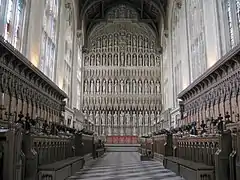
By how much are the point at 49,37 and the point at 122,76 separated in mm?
16040

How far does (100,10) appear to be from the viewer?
109ft

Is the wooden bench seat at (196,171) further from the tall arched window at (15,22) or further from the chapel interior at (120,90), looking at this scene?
the tall arched window at (15,22)

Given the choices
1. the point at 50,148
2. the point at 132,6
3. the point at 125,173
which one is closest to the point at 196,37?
the point at 125,173

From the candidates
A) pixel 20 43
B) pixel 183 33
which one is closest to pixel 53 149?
pixel 20 43

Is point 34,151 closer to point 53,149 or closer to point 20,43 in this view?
point 53,149

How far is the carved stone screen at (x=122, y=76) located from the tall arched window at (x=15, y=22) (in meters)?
19.4

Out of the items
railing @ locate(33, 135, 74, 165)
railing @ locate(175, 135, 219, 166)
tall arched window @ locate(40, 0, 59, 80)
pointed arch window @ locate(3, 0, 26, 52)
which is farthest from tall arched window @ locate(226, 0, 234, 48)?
tall arched window @ locate(40, 0, 59, 80)

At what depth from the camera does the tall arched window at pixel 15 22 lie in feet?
41.1

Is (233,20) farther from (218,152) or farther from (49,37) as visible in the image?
(49,37)

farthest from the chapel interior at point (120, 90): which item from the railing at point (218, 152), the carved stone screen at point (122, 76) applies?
the carved stone screen at point (122, 76)

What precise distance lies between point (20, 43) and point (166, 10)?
19.5 meters

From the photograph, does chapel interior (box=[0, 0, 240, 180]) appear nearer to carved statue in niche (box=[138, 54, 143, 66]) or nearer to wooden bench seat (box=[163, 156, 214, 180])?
wooden bench seat (box=[163, 156, 214, 180])

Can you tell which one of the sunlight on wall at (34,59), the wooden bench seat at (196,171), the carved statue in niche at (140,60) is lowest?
the wooden bench seat at (196,171)

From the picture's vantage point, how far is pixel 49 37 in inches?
735
